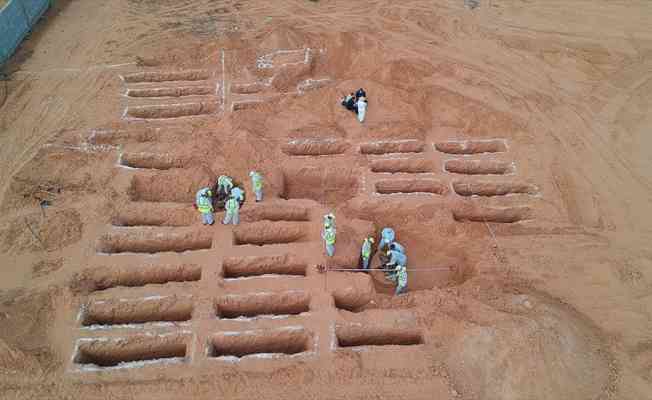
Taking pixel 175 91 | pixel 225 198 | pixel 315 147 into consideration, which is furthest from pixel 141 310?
pixel 175 91

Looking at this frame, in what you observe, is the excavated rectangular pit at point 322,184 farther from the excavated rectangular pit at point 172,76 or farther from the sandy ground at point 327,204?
the excavated rectangular pit at point 172,76

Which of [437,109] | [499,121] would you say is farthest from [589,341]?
[437,109]

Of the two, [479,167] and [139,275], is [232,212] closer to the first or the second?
[139,275]

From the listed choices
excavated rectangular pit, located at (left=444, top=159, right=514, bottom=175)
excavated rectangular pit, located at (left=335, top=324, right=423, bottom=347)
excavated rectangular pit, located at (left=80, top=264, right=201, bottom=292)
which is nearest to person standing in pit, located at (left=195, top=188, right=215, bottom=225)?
excavated rectangular pit, located at (left=80, top=264, right=201, bottom=292)

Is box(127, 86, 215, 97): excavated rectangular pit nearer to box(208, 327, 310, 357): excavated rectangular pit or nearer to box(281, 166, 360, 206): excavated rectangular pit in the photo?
box(281, 166, 360, 206): excavated rectangular pit

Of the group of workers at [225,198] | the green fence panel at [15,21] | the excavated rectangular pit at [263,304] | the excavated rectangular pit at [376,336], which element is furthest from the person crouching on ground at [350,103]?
the green fence panel at [15,21]
